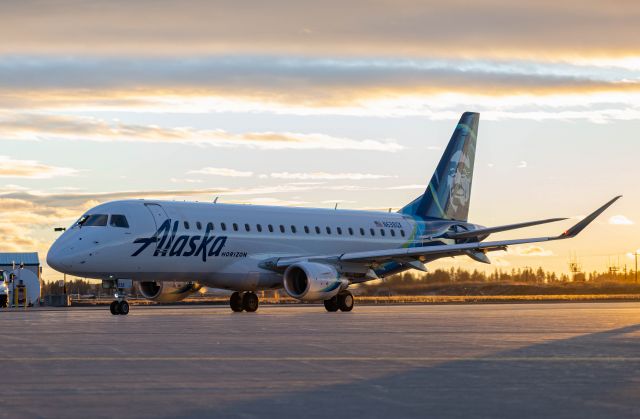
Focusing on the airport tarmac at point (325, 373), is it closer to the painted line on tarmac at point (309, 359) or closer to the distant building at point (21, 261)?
the painted line on tarmac at point (309, 359)

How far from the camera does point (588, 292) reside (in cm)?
7119

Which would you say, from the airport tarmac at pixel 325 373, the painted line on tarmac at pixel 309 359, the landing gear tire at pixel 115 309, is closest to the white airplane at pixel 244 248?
the landing gear tire at pixel 115 309

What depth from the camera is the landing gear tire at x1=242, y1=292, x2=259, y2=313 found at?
4072 cm

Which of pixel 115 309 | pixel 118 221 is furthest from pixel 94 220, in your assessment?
pixel 115 309

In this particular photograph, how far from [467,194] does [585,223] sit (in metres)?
13.9

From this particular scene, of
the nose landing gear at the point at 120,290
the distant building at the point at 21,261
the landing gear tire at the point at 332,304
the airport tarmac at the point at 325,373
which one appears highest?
the distant building at the point at 21,261

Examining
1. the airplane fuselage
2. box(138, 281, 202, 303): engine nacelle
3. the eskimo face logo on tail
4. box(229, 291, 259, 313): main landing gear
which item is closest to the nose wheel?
the airplane fuselage

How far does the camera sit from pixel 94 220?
37062 millimetres

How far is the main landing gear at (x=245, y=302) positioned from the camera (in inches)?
1604

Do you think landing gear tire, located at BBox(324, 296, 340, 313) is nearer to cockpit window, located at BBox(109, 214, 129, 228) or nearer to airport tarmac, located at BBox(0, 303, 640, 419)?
cockpit window, located at BBox(109, 214, 129, 228)

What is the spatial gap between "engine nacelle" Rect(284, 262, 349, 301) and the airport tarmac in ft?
50.1

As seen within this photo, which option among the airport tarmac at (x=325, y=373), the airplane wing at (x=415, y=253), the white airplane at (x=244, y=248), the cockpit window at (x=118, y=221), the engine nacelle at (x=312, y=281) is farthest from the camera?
the airplane wing at (x=415, y=253)

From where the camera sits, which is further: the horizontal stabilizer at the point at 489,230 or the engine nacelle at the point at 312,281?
the horizontal stabilizer at the point at 489,230

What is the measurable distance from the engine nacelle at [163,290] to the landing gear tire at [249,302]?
6.32ft
